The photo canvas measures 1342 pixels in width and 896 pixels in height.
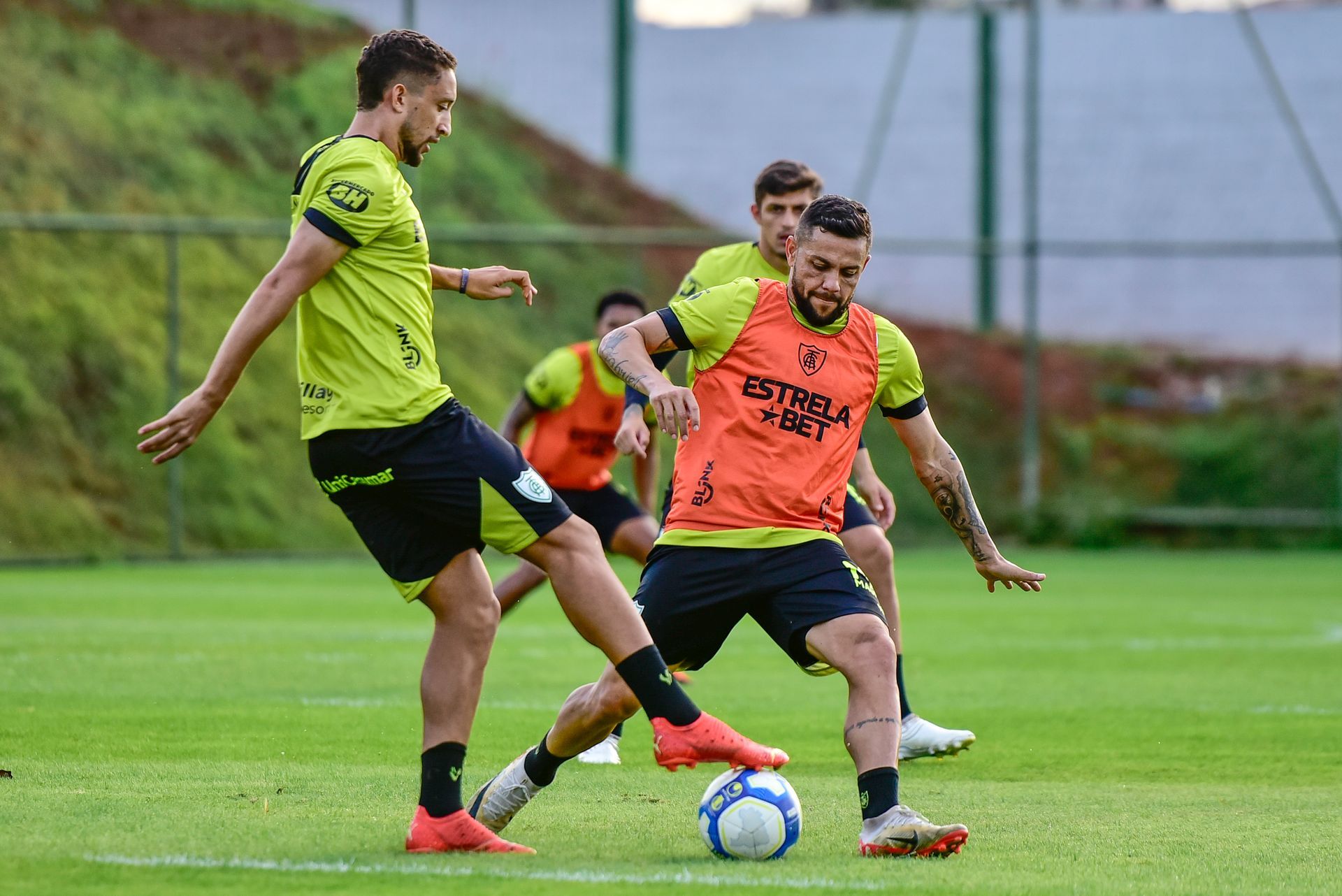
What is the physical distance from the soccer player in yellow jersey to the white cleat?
201cm

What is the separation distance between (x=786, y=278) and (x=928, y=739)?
2.06 metres

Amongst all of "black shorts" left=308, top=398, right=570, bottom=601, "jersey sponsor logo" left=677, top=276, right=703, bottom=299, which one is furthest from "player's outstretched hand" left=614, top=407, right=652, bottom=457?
"jersey sponsor logo" left=677, top=276, right=703, bottom=299

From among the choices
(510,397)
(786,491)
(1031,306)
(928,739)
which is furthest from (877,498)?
(1031,306)

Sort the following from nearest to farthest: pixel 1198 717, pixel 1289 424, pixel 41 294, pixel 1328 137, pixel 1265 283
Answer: pixel 1198 717
pixel 41 294
pixel 1289 424
pixel 1265 283
pixel 1328 137

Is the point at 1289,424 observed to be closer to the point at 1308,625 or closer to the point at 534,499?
the point at 1308,625

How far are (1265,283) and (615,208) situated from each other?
9.63 meters

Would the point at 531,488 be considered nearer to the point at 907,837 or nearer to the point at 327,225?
the point at 327,225

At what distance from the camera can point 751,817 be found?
498cm

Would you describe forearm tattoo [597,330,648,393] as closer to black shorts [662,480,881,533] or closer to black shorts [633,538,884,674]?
black shorts [633,538,884,674]

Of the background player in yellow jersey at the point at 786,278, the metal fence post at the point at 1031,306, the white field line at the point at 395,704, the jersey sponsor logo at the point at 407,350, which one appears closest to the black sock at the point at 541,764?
the jersey sponsor logo at the point at 407,350

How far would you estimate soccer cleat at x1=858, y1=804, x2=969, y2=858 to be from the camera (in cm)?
497

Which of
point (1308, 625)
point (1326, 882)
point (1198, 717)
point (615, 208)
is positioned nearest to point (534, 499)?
point (1326, 882)

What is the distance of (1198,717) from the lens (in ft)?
27.8

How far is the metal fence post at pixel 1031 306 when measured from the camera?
71.7ft
